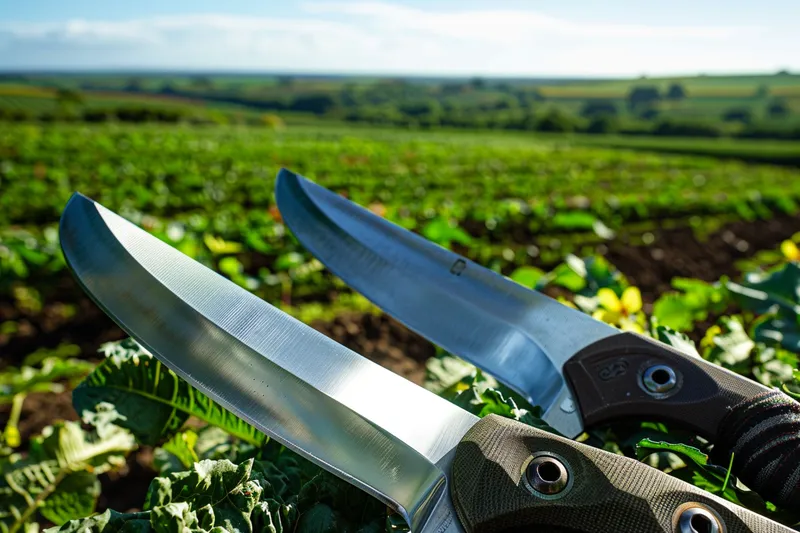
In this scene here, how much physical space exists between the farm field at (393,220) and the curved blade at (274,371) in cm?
19

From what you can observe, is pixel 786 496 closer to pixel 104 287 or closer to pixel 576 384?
pixel 576 384

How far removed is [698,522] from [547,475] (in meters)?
0.20

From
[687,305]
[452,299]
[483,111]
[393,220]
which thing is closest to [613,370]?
[452,299]

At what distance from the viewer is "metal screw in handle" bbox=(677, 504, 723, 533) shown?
816mm

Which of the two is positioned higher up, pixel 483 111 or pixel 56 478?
pixel 483 111

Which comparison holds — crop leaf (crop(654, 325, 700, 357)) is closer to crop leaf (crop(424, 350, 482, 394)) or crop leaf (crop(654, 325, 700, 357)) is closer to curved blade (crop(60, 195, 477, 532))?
crop leaf (crop(424, 350, 482, 394))

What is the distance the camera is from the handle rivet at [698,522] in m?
0.82

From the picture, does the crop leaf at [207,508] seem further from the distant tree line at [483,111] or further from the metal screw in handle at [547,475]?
the distant tree line at [483,111]

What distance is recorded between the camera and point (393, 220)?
7.42 m

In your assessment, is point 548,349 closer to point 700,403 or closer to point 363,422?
point 700,403

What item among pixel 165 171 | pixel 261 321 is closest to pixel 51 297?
pixel 261 321

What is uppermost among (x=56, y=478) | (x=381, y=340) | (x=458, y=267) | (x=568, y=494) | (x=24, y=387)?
(x=458, y=267)

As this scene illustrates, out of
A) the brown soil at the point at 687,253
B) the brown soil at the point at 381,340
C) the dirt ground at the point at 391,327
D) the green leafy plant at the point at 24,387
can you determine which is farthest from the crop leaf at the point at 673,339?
the brown soil at the point at 687,253

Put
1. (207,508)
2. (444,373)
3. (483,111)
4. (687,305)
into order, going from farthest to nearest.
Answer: (483,111), (687,305), (444,373), (207,508)
